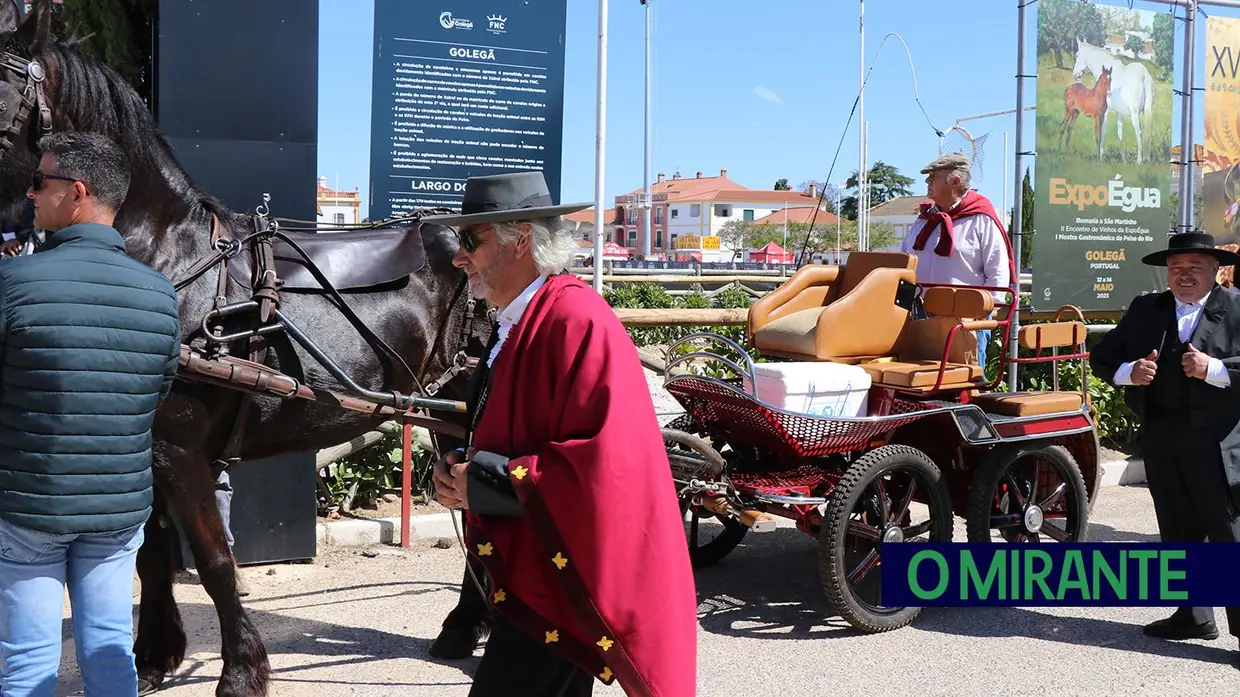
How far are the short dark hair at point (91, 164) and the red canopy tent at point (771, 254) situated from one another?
6678 cm

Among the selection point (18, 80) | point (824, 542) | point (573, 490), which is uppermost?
point (18, 80)

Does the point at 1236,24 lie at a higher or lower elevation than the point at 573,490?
higher

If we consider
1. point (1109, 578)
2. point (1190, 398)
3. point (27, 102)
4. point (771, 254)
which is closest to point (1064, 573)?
point (1109, 578)

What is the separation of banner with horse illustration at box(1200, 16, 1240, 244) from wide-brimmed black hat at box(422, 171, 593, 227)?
8340 mm

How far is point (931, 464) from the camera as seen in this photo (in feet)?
18.0

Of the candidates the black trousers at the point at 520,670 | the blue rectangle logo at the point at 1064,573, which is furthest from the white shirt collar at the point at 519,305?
the blue rectangle logo at the point at 1064,573

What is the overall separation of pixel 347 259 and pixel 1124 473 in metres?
6.91

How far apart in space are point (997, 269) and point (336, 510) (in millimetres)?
4362

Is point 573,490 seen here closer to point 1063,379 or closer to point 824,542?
point 824,542

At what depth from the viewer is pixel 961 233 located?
691cm

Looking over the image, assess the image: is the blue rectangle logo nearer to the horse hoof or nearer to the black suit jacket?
the black suit jacket

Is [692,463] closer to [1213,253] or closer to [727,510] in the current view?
[727,510]

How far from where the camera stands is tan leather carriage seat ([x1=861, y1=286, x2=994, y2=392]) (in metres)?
5.49

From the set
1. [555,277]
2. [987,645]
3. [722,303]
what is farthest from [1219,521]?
[722,303]
